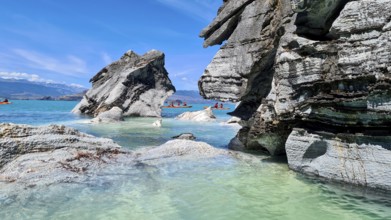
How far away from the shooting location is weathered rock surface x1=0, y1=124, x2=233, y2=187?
12664 mm

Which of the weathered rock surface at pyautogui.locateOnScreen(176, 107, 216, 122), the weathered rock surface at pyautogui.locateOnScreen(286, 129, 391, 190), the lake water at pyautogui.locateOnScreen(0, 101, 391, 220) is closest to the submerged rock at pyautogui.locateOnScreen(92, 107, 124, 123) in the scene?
the weathered rock surface at pyautogui.locateOnScreen(176, 107, 216, 122)

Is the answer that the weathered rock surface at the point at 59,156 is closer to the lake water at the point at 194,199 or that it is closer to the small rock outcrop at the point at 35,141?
the small rock outcrop at the point at 35,141

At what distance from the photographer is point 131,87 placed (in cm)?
6066

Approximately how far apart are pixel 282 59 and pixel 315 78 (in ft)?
6.01

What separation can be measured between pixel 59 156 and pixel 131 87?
47.2 metres

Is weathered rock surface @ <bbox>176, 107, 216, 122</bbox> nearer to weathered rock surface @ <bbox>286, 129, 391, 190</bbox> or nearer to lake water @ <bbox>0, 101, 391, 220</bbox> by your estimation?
weathered rock surface @ <bbox>286, 129, 391, 190</bbox>

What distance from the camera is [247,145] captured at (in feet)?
68.1

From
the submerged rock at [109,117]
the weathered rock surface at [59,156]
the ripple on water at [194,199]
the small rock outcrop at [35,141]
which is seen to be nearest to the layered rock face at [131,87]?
the submerged rock at [109,117]

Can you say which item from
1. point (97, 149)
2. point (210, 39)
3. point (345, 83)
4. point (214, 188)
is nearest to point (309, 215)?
point (214, 188)

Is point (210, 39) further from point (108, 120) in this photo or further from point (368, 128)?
point (108, 120)

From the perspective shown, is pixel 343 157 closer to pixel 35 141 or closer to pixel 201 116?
pixel 35 141

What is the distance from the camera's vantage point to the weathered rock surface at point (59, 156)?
12.7m

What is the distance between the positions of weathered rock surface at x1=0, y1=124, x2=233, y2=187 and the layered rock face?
135 feet

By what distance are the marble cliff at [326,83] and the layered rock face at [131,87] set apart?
4275 cm
